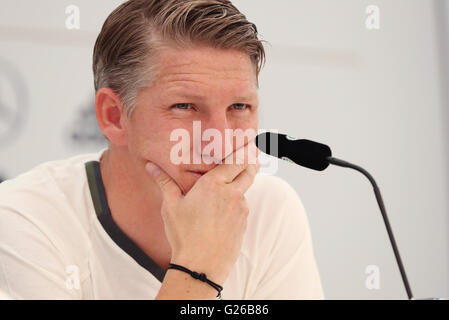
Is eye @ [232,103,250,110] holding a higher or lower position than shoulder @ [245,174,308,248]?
higher

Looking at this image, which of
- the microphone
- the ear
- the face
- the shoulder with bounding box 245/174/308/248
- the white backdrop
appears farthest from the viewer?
the white backdrop

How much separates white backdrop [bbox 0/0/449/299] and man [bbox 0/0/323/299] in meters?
0.28

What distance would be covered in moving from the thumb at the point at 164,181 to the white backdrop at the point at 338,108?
551 mm

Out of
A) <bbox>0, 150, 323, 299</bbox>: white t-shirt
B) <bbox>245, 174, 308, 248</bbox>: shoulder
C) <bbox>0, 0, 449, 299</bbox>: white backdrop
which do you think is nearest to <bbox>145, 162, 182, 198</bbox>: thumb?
<bbox>0, 150, 323, 299</bbox>: white t-shirt

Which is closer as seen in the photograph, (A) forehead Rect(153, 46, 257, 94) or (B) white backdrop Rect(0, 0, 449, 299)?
(A) forehead Rect(153, 46, 257, 94)

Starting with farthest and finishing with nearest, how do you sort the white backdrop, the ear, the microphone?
the white backdrop, the ear, the microphone

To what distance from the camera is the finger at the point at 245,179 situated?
4.02 ft

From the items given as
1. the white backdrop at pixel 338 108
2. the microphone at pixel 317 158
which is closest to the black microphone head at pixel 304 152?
the microphone at pixel 317 158

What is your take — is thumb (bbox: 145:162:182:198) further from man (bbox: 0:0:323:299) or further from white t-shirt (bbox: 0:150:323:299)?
white t-shirt (bbox: 0:150:323:299)

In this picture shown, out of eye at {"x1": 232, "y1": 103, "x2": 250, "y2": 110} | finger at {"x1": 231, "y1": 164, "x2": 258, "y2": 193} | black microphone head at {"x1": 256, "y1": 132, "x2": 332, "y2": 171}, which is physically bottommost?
finger at {"x1": 231, "y1": 164, "x2": 258, "y2": 193}

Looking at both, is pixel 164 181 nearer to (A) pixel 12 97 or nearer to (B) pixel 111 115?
(B) pixel 111 115

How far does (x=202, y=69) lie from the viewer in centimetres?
126

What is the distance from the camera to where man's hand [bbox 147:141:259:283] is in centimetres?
113
